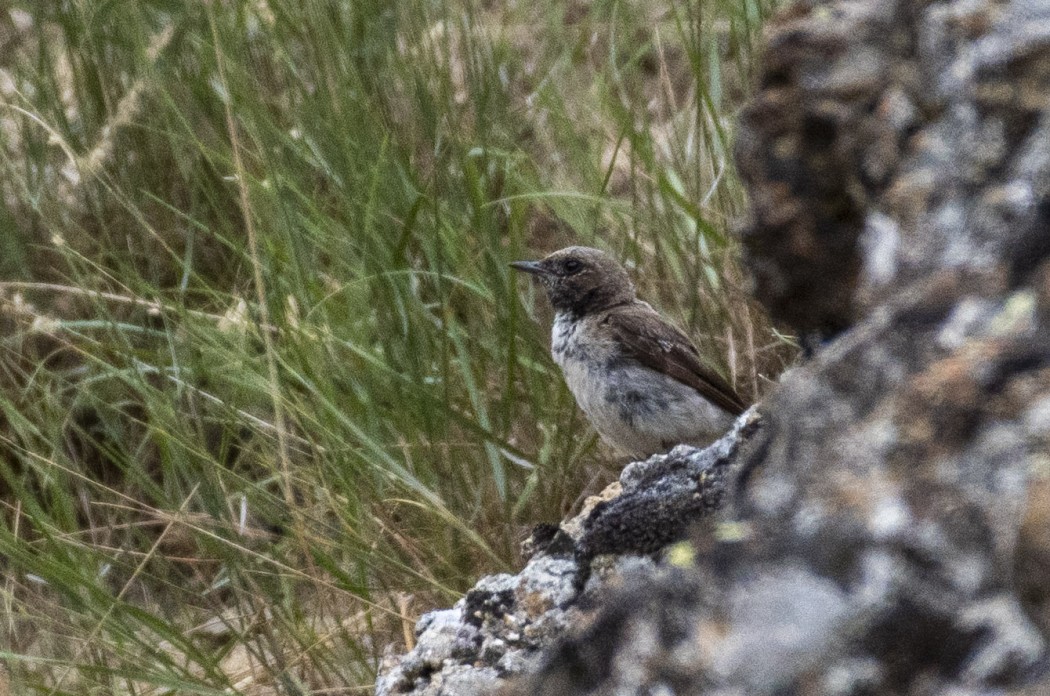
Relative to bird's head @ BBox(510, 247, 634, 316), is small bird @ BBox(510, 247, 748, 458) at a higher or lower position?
lower

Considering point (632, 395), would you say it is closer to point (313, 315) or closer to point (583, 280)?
point (583, 280)

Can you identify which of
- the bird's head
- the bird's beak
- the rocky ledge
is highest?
the rocky ledge

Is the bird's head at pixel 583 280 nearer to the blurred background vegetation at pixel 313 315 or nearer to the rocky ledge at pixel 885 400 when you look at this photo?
the blurred background vegetation at pixel 313 315

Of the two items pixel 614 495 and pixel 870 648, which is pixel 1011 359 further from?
pixel 614 495

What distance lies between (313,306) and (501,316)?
0.59 meters

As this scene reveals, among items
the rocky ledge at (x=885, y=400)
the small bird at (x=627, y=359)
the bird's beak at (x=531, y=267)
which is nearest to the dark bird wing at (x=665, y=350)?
the small bird at (x=627, y=359)

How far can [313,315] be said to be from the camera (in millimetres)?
3971

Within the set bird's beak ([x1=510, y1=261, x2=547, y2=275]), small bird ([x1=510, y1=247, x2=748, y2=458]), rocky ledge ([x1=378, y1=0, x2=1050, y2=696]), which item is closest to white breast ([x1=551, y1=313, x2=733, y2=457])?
small bird ([x1=510, y1=247, x2=748, y2=458])

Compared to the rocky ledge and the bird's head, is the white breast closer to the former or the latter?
the bird's head

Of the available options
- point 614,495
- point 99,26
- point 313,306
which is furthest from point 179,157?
point 614,495

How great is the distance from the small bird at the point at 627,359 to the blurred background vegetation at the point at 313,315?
0.28 feet

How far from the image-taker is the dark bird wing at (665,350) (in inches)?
175

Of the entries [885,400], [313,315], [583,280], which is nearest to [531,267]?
[583,280]

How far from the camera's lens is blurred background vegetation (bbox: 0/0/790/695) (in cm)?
354
